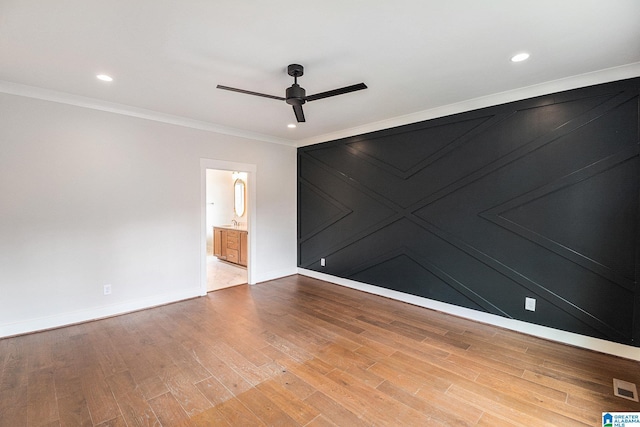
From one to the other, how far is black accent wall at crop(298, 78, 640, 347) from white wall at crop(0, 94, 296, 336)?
2745 millimetres

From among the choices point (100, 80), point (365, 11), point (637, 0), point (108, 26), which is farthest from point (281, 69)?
point (637, 0)

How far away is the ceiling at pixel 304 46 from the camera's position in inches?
70.1

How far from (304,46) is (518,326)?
364 cm

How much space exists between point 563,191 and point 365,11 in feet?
8.77

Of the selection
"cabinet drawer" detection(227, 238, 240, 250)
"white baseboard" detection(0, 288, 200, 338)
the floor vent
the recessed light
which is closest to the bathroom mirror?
"cabinet drawer" detection(227, 238, 240, 250)

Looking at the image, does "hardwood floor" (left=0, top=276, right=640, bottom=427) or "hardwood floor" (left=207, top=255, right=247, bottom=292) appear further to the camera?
"hardwood floor" (left=207, top=255, right=247, bottom=292)

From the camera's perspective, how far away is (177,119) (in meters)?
3.97

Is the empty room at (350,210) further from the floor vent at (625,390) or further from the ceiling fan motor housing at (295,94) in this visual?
the ceiling fan motor housing at (295,94)

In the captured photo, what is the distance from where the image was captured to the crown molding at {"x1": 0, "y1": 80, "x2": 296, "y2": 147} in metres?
2.91

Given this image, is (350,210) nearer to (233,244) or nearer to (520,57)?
(520,57)

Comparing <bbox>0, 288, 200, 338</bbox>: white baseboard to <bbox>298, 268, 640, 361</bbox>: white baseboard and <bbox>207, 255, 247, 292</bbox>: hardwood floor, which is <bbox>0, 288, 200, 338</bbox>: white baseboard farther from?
<bbox>298, 268, 640, 361</bbox>: white baseboard

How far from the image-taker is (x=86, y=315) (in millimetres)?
3318

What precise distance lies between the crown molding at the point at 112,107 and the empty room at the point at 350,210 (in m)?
0.02

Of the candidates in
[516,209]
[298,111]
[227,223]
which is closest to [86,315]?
[298,111]
